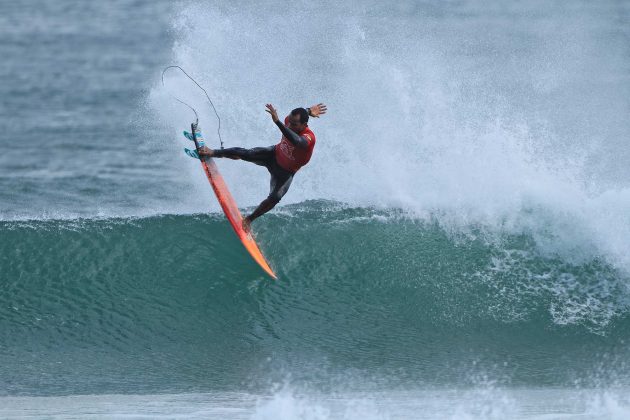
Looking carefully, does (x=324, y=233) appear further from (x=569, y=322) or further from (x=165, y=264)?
(x=569, y=322)

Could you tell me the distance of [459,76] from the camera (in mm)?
13484

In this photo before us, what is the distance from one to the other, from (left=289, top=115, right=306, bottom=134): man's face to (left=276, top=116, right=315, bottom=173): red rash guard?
4 cm

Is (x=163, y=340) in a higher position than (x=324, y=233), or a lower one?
lower

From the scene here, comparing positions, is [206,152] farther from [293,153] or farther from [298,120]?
[298,120]

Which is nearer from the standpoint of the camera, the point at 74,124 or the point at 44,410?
the point at 44,410

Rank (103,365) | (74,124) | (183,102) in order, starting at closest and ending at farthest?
(103,365) < (183,102) < (74,124)

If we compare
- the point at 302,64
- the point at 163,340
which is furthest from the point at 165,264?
the point at 302,64

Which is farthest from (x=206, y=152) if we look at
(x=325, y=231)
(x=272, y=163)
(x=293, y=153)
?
(x=325, y=231)

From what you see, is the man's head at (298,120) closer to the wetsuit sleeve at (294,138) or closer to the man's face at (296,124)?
the man's face at (296,124)

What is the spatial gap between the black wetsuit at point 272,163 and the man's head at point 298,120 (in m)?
0.57

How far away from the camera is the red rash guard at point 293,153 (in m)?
8.05

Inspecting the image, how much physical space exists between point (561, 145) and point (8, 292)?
705 centimetres

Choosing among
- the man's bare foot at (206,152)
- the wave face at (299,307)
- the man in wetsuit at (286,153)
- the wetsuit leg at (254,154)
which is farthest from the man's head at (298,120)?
the wave face at (299,307)

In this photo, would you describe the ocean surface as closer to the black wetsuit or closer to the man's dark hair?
the black wetsuit
